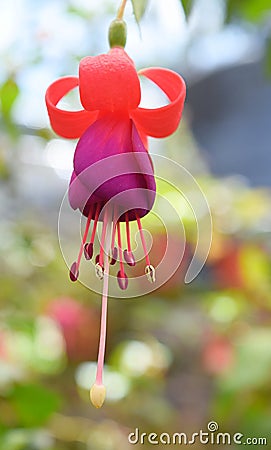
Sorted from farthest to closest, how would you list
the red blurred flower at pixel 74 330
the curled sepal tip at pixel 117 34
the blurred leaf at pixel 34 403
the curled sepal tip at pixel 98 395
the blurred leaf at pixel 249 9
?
the red blurred flower at pixel 74 330 < the blurred leaf at pixel 34 403 < the blurred leaf at pixel 249 9 < the curled sepal tip at pixel 117 34 < the curled sepal tip at pixel 98 395

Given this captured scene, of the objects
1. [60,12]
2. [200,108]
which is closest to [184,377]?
[60,12]

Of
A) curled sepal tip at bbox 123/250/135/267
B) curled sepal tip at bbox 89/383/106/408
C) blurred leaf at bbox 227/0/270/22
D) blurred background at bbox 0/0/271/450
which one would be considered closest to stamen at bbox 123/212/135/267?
curled sepal tip at bbox 123/250/135/267

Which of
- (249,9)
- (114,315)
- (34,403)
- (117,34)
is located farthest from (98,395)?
(114,315)

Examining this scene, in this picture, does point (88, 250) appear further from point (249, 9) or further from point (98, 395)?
point (249, 9)

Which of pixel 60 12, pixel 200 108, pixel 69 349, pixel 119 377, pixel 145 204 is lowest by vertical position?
pixel 145 204

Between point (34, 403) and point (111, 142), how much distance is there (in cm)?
63

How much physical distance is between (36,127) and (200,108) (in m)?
1.99

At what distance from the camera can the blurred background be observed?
3.39 feet

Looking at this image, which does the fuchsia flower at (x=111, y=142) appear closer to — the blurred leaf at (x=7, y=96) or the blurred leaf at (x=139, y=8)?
the blurred leaf at (x=139, y=8)

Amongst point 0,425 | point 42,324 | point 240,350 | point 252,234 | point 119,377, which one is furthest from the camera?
point 252,234

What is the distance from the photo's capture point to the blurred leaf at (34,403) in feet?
3.24

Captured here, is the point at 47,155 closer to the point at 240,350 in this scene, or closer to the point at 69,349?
the point at 69,349

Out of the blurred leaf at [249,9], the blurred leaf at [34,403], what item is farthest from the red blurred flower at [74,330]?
the blurred leaf at [249,9]

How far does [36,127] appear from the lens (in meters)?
1.18
